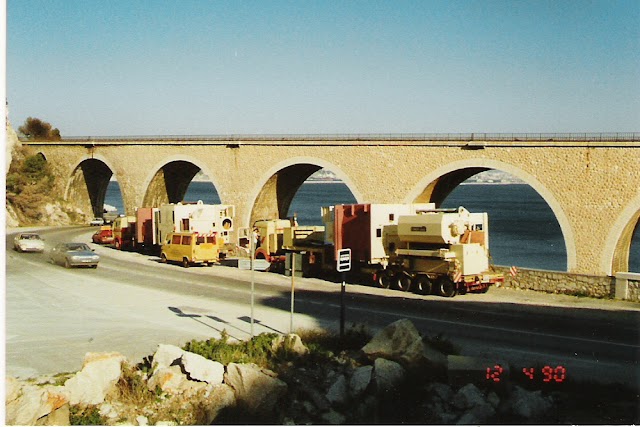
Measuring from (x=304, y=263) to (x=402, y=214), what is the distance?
5091 millimetres

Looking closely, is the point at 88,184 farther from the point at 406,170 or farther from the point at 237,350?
the point at 237,350

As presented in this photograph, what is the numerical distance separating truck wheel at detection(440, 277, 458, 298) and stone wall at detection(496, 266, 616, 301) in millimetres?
4122

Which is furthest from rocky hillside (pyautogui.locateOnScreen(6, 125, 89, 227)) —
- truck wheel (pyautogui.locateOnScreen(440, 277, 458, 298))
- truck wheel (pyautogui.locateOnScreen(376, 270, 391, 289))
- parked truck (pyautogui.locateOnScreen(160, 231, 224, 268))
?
truck wheel (pyautogui.locateOnScreen(440, 277, 458, 298))

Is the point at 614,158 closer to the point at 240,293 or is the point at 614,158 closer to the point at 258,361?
the point at 240,293

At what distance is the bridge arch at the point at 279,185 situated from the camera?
3856cm

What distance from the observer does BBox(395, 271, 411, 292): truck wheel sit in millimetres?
23578

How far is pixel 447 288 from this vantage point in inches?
877

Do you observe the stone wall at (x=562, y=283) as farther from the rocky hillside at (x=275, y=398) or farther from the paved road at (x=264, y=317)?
the rocky hillside at (x=275, y=398)

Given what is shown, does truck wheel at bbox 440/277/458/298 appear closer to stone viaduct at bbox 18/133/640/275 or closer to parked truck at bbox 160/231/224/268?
stone viaduct at bbox 18/133/640/275

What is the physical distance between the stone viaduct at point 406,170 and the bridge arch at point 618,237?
0.04 metres

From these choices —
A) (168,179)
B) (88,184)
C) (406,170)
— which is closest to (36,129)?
(88,184)

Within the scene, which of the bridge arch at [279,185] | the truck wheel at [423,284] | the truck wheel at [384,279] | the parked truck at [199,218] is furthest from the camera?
the bridge arch at [279,185]

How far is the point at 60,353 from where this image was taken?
14.1 metres

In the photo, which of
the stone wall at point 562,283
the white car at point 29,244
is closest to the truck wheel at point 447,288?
the stone wall at point 562,283
